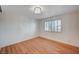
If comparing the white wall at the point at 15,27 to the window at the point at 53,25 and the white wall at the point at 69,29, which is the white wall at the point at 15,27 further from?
the white wall at the point at 69,29

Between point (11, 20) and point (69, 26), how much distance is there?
914 millimetres

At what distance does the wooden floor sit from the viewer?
1473mm

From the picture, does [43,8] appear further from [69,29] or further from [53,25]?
[69,29]

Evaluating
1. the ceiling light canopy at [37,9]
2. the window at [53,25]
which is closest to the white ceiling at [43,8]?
the ceiling light canopy at [37,9]

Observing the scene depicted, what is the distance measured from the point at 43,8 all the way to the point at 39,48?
625mm

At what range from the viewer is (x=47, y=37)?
62.5 inches

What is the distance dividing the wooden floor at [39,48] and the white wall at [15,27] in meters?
0.09

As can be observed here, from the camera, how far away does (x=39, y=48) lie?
59.7 inches

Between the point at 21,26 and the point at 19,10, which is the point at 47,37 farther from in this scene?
the point at 19,10

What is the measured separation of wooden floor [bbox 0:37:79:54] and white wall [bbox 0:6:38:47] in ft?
0.29

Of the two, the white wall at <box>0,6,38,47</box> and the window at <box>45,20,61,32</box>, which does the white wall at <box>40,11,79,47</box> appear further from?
the white wall at <box>0,6,38,47</box>

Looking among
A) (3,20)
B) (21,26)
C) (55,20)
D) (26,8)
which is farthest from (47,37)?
(3,20)

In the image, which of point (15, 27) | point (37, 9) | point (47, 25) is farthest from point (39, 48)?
point (37, 9)
